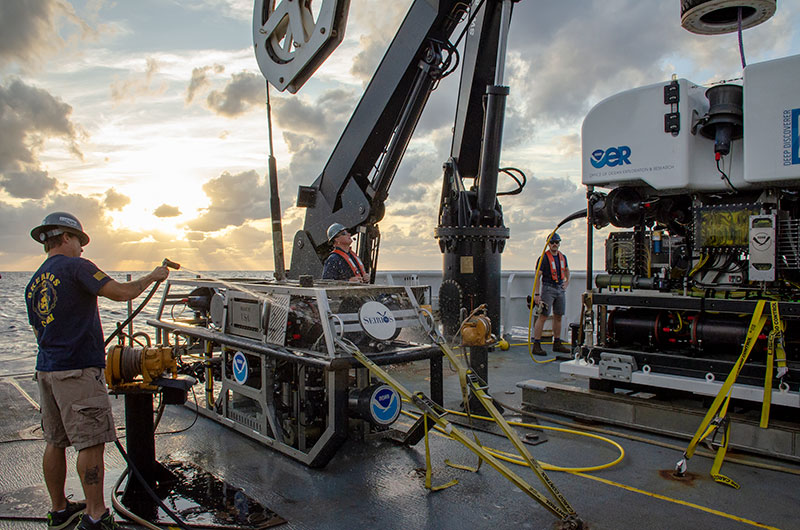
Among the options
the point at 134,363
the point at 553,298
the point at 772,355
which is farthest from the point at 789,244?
the point at 134,363

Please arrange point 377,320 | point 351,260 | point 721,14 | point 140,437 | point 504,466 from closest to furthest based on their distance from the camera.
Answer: point 504,466
point 140,437
point 377,320
point 721,14
point 351,260

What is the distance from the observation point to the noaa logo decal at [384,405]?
3939mm

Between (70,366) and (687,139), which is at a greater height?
(687,139)

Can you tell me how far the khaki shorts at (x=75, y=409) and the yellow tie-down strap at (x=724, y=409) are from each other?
3686mm

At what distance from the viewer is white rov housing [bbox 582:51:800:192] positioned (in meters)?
4.34

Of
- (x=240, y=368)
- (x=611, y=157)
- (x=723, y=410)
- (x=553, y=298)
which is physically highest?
(x=611, y=157)

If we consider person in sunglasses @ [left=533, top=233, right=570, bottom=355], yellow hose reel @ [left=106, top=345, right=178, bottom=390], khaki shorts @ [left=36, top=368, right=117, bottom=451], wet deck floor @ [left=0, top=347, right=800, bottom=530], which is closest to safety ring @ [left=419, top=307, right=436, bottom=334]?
wet deck floor @ [left=0, top=347, right=800, bottom=530]

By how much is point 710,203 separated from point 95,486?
17.0ft

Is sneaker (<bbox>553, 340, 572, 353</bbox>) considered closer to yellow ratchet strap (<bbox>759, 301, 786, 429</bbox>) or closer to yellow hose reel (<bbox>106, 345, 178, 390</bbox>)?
yellow ratchet strap (<bbox>759, 301, 786, 429</bbox>)

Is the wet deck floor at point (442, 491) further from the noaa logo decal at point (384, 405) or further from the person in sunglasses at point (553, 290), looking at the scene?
the person in sunglasses at point (553, 290)

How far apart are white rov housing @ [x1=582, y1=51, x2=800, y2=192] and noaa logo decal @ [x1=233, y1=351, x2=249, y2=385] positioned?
350 cm

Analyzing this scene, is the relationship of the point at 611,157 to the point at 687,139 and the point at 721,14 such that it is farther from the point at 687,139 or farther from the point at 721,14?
the point at 721,14

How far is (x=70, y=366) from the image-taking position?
317cm

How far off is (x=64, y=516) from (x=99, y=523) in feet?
1.10
